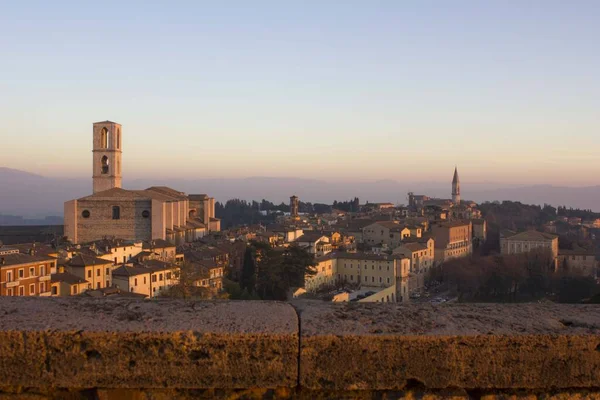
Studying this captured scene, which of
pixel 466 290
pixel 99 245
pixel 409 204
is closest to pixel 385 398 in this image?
pixel 99 245

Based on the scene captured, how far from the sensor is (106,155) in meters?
49.0

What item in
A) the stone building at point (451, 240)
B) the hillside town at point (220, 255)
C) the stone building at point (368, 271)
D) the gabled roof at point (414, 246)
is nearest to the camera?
the hillside town at point (220, 255)

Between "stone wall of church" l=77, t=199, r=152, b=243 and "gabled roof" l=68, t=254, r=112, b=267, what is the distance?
14578 mm

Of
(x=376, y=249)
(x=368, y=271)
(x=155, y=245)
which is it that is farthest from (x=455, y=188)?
(x=155, y=245)

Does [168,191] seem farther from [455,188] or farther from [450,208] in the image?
[455,188]

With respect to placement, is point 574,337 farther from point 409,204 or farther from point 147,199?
point 409,204

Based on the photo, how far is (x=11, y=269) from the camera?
75.1 ft

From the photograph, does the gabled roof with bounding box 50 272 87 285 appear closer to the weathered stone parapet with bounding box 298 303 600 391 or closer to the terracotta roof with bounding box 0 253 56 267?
the terracotta roof with bounding box 0 253 56 267

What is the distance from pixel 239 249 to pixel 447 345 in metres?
36.8

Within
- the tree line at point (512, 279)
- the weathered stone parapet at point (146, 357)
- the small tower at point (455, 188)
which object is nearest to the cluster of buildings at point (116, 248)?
the weathered stone parapet at point (146, 357)

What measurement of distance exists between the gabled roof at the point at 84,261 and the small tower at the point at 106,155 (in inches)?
817

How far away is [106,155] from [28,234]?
8493 mm

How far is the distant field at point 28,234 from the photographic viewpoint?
4109 centimetres

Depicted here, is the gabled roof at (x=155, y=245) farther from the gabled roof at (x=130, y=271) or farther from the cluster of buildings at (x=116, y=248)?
the gabled roof at (x=130, y=271)
